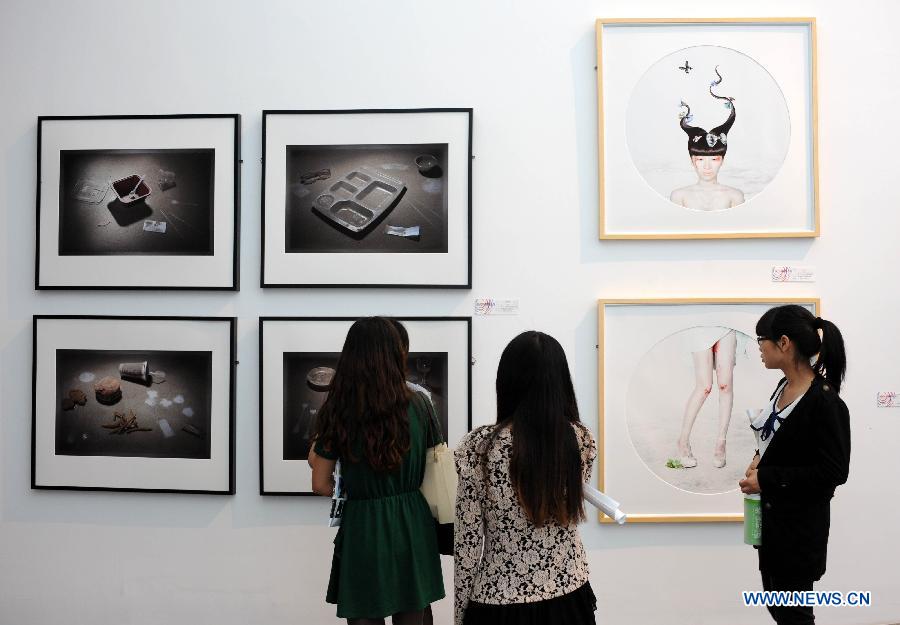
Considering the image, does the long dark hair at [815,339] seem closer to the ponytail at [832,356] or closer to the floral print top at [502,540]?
the ponytail at [832,356]

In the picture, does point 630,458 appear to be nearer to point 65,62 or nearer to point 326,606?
point 326,606

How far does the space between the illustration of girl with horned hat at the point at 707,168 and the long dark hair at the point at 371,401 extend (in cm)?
169

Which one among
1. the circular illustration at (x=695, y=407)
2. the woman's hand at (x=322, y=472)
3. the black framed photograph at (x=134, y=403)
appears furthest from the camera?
the black framed photograph at (x=134, y=403)

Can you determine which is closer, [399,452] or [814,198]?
[399,452]

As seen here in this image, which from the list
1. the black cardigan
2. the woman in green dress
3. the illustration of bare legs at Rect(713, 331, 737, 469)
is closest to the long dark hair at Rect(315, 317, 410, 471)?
the woman in green dress

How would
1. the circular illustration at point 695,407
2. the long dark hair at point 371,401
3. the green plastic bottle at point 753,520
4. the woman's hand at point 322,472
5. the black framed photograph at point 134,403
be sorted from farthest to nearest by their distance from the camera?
the black framed photograph at point 134,403
the circular illustration at point 695,407
the green plastic bottle at point 753,520
the woman's hand at point 322,472
the long dark hair at point 371,401

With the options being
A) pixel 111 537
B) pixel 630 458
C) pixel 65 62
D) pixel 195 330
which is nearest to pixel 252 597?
pixel 111 537

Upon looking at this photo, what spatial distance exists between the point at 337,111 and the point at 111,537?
88.0 inches

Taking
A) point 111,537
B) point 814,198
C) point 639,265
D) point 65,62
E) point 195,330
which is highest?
point 65,62

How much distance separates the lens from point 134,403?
341 cm

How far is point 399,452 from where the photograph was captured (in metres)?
2.28

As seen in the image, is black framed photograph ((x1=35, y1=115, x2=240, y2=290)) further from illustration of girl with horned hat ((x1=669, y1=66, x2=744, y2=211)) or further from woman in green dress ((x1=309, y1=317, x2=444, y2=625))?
illustration of girl with horned hat ((x1=669, y1=66, x2=744, y2=211))

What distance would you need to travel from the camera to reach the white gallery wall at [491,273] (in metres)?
3.28

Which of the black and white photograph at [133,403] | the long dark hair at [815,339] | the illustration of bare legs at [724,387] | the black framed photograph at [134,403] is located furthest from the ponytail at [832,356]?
the black and white photograph at [133,403]
